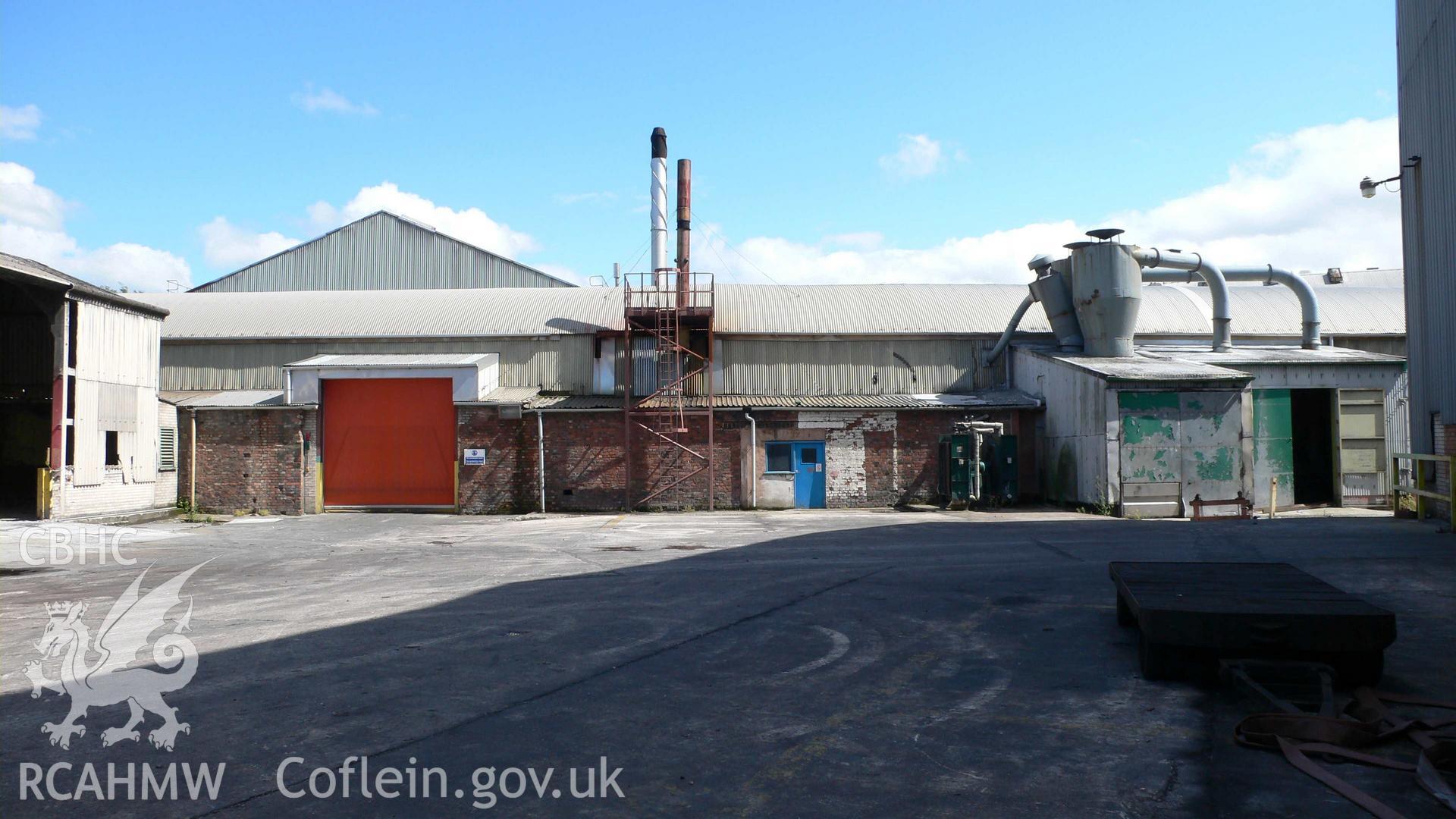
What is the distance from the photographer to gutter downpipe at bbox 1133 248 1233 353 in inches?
959

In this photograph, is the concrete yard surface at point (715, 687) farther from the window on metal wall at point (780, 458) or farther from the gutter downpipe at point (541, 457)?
the window on metal wall at point (780, 458)

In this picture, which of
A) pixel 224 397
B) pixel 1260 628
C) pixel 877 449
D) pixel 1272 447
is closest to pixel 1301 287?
pixel 1272 447

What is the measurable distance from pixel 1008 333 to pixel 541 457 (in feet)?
43.1

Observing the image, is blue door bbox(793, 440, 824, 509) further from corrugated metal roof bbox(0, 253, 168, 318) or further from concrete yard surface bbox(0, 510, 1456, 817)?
corrugated metal roof bbox(0, 253, 168, 318)

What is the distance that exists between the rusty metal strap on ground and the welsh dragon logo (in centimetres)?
580

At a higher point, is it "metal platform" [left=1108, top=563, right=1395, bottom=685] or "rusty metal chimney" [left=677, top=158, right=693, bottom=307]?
"rusty metal chimney" [left=677, top=158, right=693, bottom=307]

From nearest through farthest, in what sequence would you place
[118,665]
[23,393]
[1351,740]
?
[1351,740] → [118,665] → [23,393]

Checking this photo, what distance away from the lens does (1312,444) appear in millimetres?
A: 24172

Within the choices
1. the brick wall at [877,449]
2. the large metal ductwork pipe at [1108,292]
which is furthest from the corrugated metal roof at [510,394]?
the large metal ductwork pipe at [1108,292]

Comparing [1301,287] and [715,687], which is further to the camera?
[1301,287]

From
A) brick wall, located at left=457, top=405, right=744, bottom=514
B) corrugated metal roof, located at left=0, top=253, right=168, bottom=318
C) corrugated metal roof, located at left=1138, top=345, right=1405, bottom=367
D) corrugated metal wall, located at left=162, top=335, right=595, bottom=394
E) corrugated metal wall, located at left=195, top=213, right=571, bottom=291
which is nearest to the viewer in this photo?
corrugated metal roof, located at left=0, top=253, right=168, bottom=318

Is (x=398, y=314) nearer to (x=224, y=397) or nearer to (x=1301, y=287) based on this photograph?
(x=224, y=397)

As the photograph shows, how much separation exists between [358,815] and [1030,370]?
23.1 m

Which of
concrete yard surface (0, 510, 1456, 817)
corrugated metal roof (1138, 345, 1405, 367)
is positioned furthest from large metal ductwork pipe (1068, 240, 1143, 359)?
concrete yard surface (0, 510, 1456, 817)
